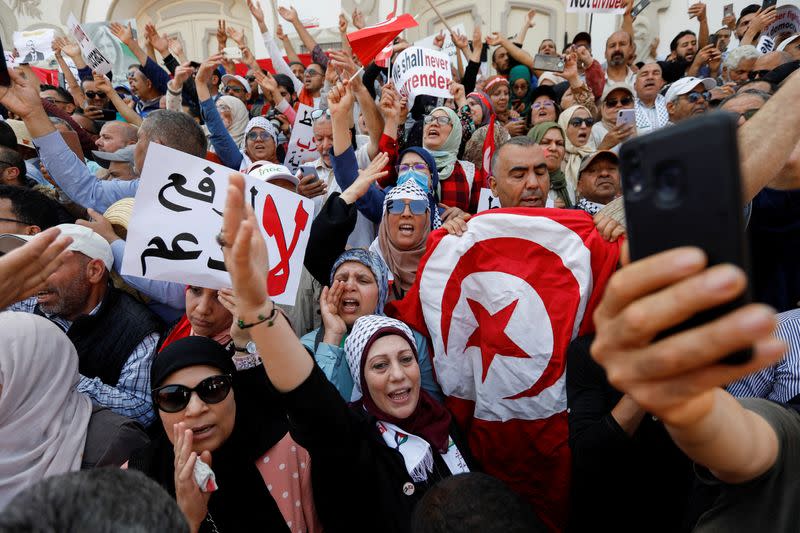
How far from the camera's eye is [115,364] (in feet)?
7.44

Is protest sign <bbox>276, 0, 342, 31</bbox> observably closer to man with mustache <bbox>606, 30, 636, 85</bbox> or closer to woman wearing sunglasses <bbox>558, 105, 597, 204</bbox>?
man with mustache <bbox>606, 30, 636, 85</bbox>

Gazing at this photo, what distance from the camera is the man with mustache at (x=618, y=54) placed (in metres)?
5.96

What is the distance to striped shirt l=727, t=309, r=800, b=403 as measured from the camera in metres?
1.69

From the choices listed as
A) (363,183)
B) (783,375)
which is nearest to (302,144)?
(363,183)

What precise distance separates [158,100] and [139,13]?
12089 millimetres

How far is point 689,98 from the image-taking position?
480 centimetres

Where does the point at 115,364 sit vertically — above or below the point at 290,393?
below

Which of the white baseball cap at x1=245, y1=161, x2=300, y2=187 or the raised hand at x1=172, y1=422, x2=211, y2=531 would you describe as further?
the white baseball cap at x1=245, y1=161, x2=300, y2=187

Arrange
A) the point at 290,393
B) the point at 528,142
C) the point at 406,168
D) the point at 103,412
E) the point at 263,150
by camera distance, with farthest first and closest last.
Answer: the point at 263,150 → the point at 406,168 → the point at 528,142 → the point at 103,412 → the point at 290,393

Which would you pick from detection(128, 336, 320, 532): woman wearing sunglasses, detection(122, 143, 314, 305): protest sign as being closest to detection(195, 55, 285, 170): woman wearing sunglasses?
detection(122, 143, 314, 305): protest sign

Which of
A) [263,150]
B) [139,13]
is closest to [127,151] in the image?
[263,150]

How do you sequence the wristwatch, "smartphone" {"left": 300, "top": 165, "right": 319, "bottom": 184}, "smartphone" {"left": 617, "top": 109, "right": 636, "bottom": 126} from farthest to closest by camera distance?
"smartphone" {"left": 617, "top": 109, "right": 636, "bottom": 126}
"smartphone" {"left": 300, "top": 165, "right": 319, "bottom": 184}
the wristwatch

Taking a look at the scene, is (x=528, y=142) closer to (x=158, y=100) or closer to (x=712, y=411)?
(x=712, y=411)

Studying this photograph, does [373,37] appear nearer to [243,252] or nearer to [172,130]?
[172,130]
